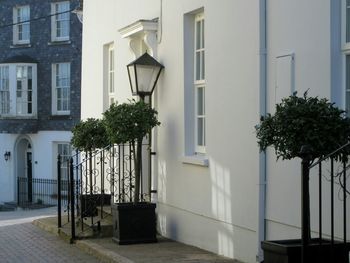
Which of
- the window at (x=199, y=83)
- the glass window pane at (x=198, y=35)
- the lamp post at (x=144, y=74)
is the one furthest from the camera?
the lamp post at (x=144, y=74)

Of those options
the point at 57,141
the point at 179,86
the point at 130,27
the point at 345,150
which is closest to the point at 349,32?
the point at 345,150

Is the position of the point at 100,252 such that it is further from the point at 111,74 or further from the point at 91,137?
the point at 111,74

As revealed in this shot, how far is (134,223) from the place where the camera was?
1081 centimetres

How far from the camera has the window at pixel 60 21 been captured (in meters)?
30.8

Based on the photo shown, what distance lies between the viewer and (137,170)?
1116 cm

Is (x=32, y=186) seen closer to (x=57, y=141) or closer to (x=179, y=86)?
(x=57, y=141)

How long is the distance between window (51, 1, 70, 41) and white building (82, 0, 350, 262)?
18.0 meters

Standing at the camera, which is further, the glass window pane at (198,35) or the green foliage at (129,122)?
the green foliage at (129,122)

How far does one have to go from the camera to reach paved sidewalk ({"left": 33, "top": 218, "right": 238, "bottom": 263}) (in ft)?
30.6

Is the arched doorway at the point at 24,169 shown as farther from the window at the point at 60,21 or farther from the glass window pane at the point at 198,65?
the glass window pane at the point at 198,65

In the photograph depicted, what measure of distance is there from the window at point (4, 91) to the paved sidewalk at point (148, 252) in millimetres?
21326

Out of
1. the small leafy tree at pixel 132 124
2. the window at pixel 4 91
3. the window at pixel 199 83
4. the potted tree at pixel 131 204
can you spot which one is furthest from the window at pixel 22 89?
the window at pixel 199 83

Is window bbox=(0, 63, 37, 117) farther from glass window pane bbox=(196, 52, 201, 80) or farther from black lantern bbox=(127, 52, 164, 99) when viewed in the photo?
glass window pane bbox=(196, 52, 201, 80)

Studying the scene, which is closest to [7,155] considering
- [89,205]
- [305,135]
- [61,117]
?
[61,117]
